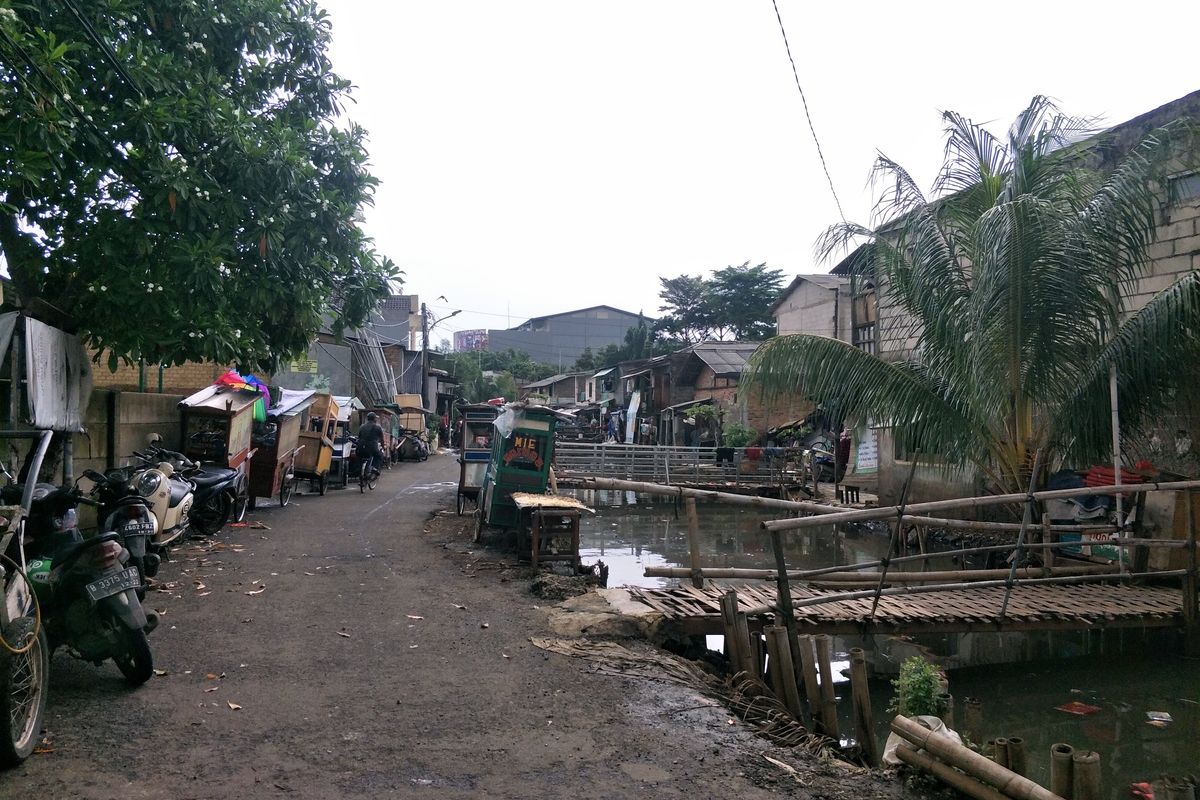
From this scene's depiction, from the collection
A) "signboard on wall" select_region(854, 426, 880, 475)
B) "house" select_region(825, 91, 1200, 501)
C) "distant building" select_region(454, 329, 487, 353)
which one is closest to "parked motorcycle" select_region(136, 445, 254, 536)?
"house" select_region(825, 91, 1200, 501)

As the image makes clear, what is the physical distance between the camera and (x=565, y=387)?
57750mm

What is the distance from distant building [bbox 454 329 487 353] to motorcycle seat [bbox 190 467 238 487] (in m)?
64.2

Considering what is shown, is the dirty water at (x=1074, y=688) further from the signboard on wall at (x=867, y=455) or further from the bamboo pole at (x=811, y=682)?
the signboard on wall at (x=867, y=455)

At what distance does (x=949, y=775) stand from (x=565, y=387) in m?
53.9

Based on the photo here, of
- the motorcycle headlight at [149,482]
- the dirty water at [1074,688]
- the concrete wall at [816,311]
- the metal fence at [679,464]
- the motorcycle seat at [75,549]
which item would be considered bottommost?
the dirty water at [1074,688]

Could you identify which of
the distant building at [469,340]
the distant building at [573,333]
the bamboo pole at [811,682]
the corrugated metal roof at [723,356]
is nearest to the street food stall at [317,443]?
the bamboo pole at [811,682]

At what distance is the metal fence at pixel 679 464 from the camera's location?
72.8ft

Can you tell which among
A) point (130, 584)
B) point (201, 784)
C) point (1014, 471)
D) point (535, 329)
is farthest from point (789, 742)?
point (535, 329)

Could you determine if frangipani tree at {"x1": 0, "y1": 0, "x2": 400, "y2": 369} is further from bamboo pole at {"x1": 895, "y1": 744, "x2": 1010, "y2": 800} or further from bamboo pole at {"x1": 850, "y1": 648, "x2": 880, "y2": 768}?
bamboo pole at {"x1": 895, "y1": 744, "x2": 1010, "y2": 800}

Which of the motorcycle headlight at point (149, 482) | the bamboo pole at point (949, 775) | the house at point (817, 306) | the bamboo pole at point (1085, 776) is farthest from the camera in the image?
the house at point (817, 306)

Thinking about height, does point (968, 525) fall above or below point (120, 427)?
below

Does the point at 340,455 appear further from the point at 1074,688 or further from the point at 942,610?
the point at 1074,688

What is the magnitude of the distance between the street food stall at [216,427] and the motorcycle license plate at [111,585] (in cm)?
662

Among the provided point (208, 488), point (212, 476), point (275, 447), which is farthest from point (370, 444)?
point (208, 488)
